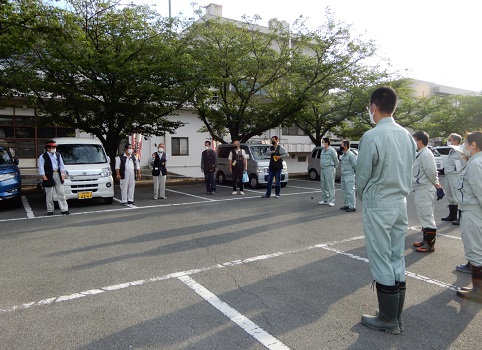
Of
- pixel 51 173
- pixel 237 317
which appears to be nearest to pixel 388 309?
pixel 237 317

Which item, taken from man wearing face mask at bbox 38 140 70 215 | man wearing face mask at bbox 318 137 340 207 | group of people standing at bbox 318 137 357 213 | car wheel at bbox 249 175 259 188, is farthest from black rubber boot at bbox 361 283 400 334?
car wheel at bbox 249 175 259 188

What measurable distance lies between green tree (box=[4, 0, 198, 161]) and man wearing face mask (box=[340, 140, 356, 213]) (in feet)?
20.2

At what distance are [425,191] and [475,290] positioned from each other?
2.17 meters

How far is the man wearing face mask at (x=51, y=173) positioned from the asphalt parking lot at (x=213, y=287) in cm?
109

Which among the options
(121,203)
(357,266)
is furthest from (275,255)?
(121,203)

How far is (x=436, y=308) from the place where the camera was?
3.65 m

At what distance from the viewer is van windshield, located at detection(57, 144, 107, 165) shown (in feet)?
33.9

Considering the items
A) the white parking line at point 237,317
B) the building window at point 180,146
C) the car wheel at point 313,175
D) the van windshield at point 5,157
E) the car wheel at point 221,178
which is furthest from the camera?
the building window at point 180,146

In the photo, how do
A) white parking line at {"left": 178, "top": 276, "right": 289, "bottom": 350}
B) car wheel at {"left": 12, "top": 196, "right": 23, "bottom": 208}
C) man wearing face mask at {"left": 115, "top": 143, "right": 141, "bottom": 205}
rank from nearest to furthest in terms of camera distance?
white parking line at {"left": 178, "top": 276, "right": 289, "bottom": 350}
car wheel at {"left": 12, "top": 196, "right": 23, "bottom": 208}
man wearing face mask at {"left": 115, "top": 143, "right": 141, "bottom": 205}

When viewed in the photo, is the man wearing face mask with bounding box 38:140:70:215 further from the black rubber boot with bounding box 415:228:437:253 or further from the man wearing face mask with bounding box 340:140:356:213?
the black rubber boot with bounding box 415:228:437:253

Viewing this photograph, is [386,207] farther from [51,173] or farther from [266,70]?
[266,70]

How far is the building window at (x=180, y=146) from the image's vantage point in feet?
73.6

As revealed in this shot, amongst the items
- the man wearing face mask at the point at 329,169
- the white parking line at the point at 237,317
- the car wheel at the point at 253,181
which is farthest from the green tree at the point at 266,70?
the white parking line at the point at 237,317

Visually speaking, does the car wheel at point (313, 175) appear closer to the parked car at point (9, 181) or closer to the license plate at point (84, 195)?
the license plate at point (84, 195)
